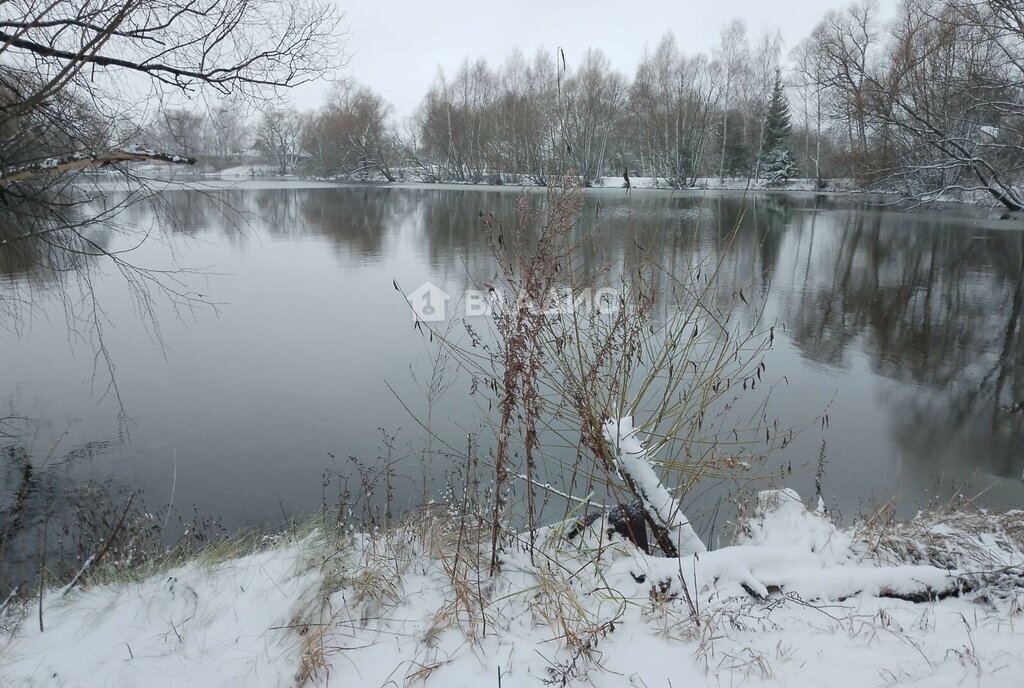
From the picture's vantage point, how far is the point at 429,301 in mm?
12461

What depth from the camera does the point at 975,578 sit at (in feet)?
10.7

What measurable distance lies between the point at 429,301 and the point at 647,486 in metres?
9.28

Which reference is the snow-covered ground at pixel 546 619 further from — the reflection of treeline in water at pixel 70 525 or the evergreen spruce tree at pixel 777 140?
the evergreen spruce tree at pixel 777 140

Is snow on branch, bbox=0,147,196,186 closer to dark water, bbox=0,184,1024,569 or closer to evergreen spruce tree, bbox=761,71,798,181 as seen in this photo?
dark water, bbox=0,184,1024,569

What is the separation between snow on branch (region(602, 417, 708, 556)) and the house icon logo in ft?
24.9

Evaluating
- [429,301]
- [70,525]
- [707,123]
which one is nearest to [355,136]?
[707,123]

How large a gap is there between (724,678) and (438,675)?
3.83 feet

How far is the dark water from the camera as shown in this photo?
575cm

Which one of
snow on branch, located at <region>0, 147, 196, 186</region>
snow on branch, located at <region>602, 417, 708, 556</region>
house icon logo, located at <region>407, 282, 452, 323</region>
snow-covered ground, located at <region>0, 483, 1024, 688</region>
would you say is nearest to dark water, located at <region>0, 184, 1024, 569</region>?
house icon logo, located at <region>407, 282, 452, 323</region>

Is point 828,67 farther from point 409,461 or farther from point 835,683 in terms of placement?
point 835,683

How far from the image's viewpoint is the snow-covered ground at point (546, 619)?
2.66 metres

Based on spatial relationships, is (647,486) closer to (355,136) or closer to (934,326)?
(934,326)

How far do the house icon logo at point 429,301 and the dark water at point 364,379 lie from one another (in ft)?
1.11

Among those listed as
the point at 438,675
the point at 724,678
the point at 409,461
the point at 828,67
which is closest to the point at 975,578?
the point at 724,678
